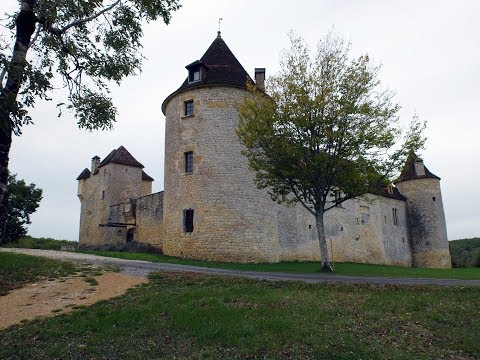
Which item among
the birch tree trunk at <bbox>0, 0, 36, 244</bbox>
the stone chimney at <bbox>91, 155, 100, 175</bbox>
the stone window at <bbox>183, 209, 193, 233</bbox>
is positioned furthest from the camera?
the stone chimney at <bbox>91, 155, 100, 175</bbox>

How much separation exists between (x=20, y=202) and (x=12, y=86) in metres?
28.0

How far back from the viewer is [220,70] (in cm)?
2384

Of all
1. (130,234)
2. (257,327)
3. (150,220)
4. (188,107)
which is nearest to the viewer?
(257,327)

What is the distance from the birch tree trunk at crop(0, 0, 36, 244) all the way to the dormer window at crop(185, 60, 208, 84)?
14391 millimetres

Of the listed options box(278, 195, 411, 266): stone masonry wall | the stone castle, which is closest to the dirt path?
the stone castle

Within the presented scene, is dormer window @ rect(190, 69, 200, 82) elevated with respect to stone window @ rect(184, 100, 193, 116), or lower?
elevated

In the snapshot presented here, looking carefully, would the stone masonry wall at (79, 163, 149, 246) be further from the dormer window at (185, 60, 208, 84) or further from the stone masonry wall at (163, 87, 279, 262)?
the dormer window at (185, 60, 208, 84)

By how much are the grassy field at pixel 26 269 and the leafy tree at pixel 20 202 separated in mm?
18672

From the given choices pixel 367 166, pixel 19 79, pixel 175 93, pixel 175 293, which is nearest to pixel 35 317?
pixel 175 293

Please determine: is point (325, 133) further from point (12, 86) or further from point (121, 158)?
point (121, 158)

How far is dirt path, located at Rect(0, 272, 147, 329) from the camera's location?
9.34 meters

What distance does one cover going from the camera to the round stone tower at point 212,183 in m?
21.4

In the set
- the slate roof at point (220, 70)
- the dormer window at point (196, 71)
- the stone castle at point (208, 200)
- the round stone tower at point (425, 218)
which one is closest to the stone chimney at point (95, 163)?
the stone castle at point (208, 200)

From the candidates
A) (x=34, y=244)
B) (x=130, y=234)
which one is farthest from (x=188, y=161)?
(x=34, y=244)
